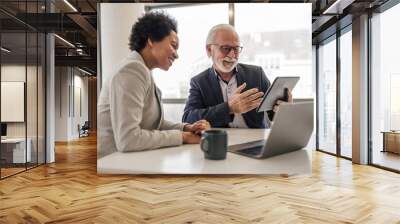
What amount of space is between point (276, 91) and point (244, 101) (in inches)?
13.5

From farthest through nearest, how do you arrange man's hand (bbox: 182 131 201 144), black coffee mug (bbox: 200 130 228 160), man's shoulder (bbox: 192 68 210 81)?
1. man's shoulder (bbox: 192 68 210 81)
2. man's hand (bbox: 182 131 201 144)
3. black coffee mug (bbox: 200 130 228 160)

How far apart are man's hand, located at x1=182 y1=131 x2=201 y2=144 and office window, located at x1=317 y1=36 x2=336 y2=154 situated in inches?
199

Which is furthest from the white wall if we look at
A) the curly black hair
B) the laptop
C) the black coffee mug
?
the laptop

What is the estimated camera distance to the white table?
3.47m

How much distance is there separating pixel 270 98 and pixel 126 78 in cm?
146

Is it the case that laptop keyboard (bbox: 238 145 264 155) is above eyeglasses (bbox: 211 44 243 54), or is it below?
below

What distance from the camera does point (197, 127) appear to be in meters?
3.61

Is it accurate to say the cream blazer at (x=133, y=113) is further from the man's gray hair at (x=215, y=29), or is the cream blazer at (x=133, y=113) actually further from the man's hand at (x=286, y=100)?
the man's hand at (x=286, y=100)

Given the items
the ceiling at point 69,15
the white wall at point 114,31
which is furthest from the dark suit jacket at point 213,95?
the ceiling at point 69,15

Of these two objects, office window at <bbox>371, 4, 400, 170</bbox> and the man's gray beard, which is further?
office window at <bbox>371, 4, 400, 170</bbox>

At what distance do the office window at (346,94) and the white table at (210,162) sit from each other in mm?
3778

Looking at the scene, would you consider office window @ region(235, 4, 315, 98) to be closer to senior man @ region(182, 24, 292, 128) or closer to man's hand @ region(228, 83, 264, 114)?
senior man @ region(182, 24, 292, 128)

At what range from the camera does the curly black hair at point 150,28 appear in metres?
3.58

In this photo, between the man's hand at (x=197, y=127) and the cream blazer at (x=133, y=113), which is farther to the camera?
the man's hand at (x=197, y=127)
